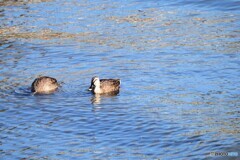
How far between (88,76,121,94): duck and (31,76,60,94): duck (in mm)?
884

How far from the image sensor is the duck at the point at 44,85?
1600cm

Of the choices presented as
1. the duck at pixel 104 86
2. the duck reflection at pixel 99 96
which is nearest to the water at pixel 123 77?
the duck reflection at pixel 99 96

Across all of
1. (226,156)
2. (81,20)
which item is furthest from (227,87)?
(81,20)

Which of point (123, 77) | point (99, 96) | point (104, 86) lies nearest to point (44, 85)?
point (99, 96)

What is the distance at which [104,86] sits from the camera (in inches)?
643

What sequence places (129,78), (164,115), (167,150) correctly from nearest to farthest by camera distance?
1. (167,150)
2. (164,115)
3. (129,78)

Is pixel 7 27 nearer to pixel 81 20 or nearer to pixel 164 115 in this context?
pixel 81 20

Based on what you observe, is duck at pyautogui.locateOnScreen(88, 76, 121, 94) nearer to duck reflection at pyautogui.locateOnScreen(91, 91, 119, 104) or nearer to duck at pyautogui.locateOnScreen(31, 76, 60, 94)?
duck reflection at pyautogui.locateOnScreen(91, 91, 119, 104)

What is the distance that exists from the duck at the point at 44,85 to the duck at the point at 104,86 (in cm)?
88

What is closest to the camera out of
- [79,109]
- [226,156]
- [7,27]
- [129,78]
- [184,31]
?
[226,156]

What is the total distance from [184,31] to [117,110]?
22.4ft

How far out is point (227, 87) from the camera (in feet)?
50.3

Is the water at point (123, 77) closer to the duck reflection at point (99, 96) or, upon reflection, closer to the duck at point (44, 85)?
the duck reflection at point (99, 96)

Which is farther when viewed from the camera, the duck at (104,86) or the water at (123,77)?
the duck at (104,86)
